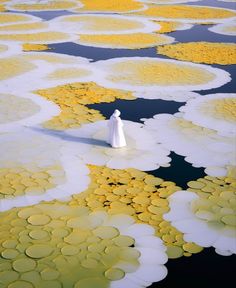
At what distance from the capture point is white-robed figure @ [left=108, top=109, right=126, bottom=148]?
949 cm

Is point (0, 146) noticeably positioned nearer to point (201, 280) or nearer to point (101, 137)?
point (101, 137)

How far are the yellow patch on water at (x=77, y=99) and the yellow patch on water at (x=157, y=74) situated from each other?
1.30m

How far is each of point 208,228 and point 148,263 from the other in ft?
4.38

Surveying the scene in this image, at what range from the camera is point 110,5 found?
31656mm

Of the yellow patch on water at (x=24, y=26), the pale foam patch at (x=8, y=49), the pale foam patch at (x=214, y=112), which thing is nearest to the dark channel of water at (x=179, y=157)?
the pale foam patch at (x=214, y=112)

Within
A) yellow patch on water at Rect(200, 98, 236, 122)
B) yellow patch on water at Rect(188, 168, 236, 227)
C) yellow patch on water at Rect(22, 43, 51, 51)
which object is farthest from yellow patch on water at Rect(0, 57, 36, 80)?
yellow patch on water at Rect(188, 168, 236, 227)

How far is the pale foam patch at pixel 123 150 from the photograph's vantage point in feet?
29.7

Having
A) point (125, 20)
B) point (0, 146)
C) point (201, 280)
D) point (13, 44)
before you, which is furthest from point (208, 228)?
point (125, 20)

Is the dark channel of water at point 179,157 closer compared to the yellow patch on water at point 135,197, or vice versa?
the dark channel of water at point 179,157

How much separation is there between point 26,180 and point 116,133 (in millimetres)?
2357

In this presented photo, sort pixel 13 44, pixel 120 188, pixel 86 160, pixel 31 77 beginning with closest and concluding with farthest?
pixel 120 188 → pixel 86 160 → pixel 31 77 → pixel 13 44

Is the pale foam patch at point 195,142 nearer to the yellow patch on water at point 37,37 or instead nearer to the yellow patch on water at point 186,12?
the yellow patch on water at point 37,37

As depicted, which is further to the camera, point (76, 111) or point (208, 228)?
point (76, 111)

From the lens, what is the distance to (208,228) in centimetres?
688
